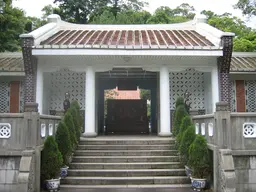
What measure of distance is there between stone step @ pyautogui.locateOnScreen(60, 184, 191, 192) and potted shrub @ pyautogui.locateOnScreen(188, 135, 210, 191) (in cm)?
33

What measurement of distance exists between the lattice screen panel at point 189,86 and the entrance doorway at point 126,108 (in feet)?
6.59

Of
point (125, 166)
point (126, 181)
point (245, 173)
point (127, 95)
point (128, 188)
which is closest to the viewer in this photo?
point (245, 173)

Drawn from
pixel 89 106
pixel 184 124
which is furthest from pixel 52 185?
pixel 89 106

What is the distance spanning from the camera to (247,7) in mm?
17453

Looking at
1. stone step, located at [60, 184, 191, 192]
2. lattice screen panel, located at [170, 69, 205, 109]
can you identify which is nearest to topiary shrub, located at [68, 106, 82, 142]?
stone step, located at [60, 184, 191, 192]

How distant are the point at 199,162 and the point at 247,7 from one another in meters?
13.1

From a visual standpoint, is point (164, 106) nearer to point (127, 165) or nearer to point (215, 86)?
point (215, 86)

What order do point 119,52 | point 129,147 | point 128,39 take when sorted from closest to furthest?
1. point 129,147
2. point 119,52
3. point 128,39

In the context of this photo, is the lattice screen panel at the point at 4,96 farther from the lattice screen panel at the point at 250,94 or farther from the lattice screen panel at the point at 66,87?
the lattice screen panel at the point at 250,94

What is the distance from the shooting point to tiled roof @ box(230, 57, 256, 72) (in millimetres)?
12180

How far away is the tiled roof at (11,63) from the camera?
12086 mm

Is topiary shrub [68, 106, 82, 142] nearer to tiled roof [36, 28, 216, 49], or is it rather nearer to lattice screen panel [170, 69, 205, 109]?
tiled roof [36, 28, 216, 49]

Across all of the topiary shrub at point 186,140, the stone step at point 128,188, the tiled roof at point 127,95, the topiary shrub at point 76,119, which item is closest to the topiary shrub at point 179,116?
the topiary shrub at point 186,140

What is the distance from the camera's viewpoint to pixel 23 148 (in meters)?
6.99
